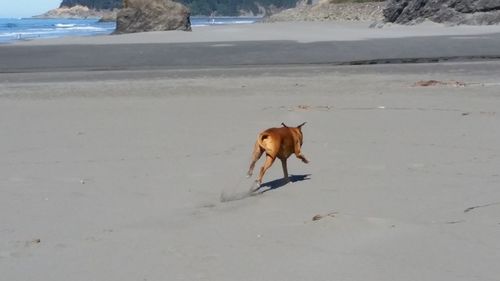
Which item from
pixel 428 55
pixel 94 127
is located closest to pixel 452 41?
pixel 428 55

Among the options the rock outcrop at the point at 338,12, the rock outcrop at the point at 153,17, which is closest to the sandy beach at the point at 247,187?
the rock outcrop at the point at 153,17

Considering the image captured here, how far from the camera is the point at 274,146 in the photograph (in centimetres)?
649

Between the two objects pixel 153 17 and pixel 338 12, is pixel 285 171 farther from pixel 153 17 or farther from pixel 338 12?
A: pixel 338 12

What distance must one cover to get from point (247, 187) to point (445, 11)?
32870 mm

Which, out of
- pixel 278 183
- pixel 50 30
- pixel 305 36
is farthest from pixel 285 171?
pixel 50 30

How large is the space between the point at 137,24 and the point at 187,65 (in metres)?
19.5

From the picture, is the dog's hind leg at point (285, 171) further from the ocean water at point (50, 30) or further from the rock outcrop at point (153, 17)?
the rock outcrop at point (153, 17)

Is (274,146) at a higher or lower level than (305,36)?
higher

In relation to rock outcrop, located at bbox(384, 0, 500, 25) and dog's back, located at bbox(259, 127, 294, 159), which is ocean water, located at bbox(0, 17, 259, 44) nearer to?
rock outcrop, located at bbox(384, 0, 500, 25)

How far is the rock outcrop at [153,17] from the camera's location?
4000 centimetres

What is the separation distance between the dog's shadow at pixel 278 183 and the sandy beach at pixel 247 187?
4 cm

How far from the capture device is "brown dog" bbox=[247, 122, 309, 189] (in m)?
6.46

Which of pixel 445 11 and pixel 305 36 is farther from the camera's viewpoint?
pixel 445 11

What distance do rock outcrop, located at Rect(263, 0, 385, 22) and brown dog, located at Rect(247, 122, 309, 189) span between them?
48299 mm
